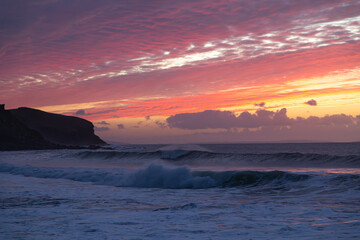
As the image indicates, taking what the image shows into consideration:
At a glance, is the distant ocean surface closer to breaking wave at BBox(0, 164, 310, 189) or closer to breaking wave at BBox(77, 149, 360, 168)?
breaking wave at BBox(0, 164, 310, 189)

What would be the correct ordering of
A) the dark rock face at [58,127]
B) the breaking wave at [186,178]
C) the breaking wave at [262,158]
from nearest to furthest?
the breaking wave at [186,178] → the breaking wave at [262,158] → the dark rock face at [58,127]

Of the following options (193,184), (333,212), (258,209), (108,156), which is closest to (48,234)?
(258,209)

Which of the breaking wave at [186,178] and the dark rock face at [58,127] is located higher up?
the dark rock face at [58,127]

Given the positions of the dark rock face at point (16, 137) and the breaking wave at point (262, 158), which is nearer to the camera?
the breaking wave at point (262, 158)

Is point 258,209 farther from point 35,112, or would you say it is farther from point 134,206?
point 35,112

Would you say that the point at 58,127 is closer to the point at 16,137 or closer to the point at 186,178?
the point at 16,137

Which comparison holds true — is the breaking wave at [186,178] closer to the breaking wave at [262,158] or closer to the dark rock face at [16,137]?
the breaking wave at [262,158]

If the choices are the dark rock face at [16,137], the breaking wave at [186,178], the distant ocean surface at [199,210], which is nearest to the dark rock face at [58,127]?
the dark rock face at [16,137]

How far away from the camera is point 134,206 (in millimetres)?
9352

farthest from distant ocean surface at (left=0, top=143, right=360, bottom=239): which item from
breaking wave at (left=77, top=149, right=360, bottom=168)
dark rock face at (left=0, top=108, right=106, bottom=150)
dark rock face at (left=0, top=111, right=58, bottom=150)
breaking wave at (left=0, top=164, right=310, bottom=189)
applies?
dark rock face at (left=0, top=108, right=106, bottom=150)

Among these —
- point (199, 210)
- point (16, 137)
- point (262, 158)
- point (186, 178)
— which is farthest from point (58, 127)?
point (199, 210)

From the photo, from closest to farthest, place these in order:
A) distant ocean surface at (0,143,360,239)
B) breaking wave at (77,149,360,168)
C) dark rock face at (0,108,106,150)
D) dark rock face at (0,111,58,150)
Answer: distant ocean surface at (0,143,360,239), breaking wave at (77,149,360,168), dark rock face at (0,111,58,150), dark rock face at (0,108,106,150)

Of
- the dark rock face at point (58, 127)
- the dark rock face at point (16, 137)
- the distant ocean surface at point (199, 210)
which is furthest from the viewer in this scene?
the dark rock face at point (58, 127)

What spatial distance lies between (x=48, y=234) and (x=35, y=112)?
148208 mm
